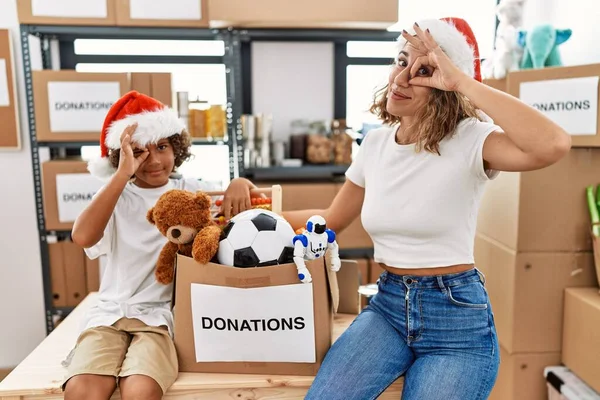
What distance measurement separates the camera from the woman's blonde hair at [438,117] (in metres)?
1.24

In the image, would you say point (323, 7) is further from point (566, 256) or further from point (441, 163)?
point (566, 256)

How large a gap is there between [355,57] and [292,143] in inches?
26.3

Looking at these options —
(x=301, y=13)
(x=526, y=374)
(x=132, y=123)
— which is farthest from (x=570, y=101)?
(x=132, y=123)

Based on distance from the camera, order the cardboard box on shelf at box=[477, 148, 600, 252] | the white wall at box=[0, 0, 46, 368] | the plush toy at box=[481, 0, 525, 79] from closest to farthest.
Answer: the cardboard box on shelf at box=[477, 148, 600, 252] → the plush toy at box=[481, 0, 525, 79] → the white wall at box=[0, 0, 46, 368]

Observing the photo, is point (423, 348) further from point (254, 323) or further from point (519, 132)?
point (519, 132)

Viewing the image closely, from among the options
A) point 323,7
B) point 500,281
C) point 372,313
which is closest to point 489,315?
point 372,313

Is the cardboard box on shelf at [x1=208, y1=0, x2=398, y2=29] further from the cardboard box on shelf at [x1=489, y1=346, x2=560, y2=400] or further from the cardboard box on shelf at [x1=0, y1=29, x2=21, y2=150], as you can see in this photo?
the cardboard box on shelf at [x1=489, y1=346, x2=560, y2=400]

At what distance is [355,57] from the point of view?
2.87 metres

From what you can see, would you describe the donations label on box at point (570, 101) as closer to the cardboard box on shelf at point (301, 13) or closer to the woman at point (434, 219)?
the woman at point (434, 219)

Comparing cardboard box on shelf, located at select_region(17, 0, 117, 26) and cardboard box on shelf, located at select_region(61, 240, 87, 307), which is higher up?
cardboard box on shelf, located at select_region(17, 0, 117, 26)

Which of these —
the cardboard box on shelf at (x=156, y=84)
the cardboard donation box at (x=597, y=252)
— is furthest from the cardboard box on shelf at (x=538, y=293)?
the cardboard box on shelf at (x=156, y=84)

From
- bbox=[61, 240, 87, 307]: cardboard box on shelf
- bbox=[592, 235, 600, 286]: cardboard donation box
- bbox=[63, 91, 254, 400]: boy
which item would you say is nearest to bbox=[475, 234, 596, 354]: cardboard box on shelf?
bbox=[592, 235, 600, 286]: cardboard donation box

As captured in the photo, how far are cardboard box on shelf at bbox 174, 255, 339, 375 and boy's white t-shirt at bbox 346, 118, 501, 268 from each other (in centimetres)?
20

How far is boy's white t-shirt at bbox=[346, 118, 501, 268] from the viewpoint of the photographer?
122 cm
